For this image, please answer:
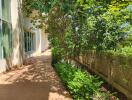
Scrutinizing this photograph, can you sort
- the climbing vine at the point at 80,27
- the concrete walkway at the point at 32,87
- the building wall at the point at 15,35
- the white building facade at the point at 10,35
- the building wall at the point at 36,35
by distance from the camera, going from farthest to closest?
the building wall at the point at 36,35
the building wall at the point at 15,35
the white building facade at the point at 10,35
the climbing vine at the point at 80,27
the concrete walkway at the point at 32,87

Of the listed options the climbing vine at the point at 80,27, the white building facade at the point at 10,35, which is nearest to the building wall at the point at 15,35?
the white building facade at the point at 10,35

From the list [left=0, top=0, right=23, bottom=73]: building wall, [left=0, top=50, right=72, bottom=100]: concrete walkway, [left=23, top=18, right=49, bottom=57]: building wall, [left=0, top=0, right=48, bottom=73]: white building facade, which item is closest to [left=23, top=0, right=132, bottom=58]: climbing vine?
[left=0, top=50, right=72, bottom=100]: concrete walkway

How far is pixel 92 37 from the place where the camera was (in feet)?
45.6

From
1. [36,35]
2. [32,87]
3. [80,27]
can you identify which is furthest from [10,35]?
[36,35]

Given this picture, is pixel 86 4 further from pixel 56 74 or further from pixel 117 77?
pixel 56 74

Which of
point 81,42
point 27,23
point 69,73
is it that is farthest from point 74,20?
point 27,23

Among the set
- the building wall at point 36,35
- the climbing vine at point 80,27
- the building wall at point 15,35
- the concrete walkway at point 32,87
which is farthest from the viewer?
the building wall at point 36,35

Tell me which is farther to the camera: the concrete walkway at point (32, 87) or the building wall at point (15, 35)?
the building wall at point (15, 35)


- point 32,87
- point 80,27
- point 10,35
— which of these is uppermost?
point 80,27

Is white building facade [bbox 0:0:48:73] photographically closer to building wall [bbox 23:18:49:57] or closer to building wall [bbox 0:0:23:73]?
building wall [bbox 0:0:23:73]

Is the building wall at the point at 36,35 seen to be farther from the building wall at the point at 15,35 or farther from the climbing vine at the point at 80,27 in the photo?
the climbing vine at the point at 80,27

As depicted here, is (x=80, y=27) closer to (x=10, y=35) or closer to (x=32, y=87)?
(x=32, y=87)

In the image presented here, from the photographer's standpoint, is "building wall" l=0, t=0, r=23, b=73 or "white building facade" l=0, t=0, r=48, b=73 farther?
"building wall" l=0, t=0, r=23, b=73

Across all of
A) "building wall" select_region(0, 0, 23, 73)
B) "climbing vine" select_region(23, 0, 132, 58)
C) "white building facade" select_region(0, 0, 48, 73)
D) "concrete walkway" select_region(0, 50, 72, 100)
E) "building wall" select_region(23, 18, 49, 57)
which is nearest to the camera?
"concrete walkway" select_region(0, 50, 72, 100)
